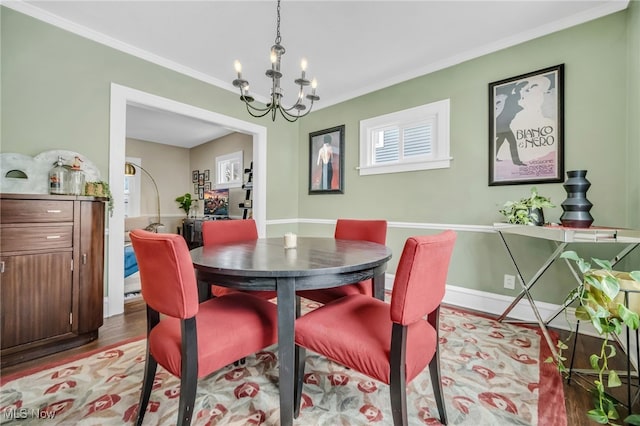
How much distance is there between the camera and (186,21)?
2.32 metres

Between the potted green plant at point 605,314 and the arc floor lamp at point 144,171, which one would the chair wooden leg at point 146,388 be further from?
the arc floor lamp at point 144,171

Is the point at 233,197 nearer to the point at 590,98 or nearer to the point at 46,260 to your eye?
the point at 46,260

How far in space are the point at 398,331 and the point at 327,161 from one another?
320 cm

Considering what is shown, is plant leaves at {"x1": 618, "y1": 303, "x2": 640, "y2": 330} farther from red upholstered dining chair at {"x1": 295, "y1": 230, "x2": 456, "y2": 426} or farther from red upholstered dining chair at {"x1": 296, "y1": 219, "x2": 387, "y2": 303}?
red upholstered dining chair at {"x1": 296, "y1": 219, "x2": 387, "y2": 303}

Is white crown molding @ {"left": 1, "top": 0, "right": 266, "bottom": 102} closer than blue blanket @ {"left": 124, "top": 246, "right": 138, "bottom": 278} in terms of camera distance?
Yes

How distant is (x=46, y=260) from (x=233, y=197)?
3.81 meters

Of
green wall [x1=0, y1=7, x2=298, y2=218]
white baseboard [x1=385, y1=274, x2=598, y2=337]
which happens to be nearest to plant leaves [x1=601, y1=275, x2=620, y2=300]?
white baseboard [x1=385, y1=274, x2=598, y2=337]

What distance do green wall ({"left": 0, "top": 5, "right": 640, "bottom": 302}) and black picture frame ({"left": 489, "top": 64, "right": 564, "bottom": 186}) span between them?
64mm

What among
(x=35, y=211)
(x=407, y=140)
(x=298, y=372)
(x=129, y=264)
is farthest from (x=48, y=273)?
(x=407, y=140)

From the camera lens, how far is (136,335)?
2.22 meters

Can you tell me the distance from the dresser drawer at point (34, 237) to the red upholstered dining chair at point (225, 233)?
0.94m

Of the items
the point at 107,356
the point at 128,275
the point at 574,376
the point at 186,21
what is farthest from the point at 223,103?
the point at 574,376

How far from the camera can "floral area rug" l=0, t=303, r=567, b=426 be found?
1.33 metres

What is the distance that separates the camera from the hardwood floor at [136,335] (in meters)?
1.39
